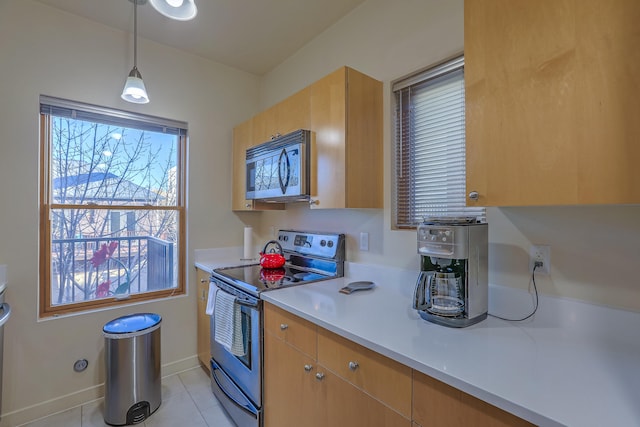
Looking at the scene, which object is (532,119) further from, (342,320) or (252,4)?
(252,4)

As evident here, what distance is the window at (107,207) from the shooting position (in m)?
2.14

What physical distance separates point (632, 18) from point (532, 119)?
1.00ft

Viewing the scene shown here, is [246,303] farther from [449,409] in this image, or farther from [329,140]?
[449,409]

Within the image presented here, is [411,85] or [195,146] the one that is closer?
[411,85]

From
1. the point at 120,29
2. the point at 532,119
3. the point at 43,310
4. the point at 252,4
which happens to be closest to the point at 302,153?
the point at 252,4

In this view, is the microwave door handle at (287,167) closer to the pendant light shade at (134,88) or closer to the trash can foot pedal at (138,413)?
the pendant light shade at (134,88)

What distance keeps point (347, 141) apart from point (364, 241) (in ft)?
2.20

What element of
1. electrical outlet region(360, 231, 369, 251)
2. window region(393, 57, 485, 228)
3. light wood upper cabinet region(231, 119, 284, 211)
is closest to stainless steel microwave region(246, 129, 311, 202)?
light wood upper cabinet region(231, 119, 284, 211)

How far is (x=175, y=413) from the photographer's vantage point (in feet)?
6.70

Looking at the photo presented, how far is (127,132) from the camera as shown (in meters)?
2.46

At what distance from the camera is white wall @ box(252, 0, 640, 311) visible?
1.07 metres

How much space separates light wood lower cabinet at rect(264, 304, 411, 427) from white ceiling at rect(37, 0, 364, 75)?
199 cm

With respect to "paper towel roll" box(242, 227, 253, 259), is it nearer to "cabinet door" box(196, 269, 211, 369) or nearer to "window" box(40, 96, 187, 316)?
"cabinet door" box(196, 269, 211, 369)

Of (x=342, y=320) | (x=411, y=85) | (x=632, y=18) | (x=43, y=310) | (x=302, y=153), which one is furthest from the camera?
(x=43, y=310)
